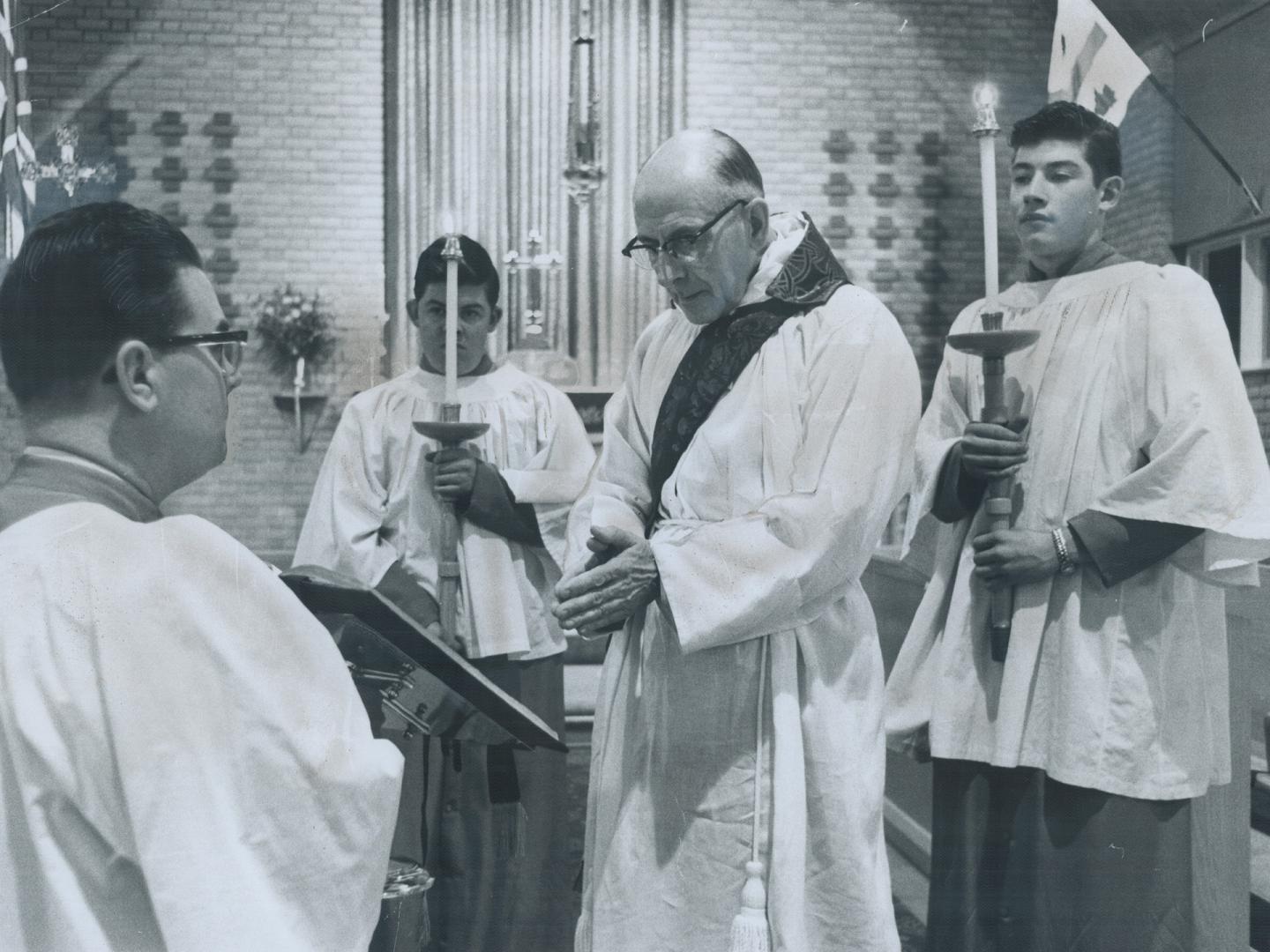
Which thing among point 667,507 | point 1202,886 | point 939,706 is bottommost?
point 1202,886

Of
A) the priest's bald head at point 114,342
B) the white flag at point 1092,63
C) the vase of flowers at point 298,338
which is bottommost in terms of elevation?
the priest's bald head at point 114,342

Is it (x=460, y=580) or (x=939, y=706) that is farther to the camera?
(x=460, y=580)

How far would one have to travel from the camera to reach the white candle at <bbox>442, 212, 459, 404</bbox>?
2.61m

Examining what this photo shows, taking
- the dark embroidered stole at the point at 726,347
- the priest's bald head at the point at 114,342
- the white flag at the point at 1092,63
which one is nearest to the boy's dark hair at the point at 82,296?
the priest's bald head at the point at 114,342

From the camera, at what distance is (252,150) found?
2.85 metres

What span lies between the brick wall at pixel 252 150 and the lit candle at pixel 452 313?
0.78ft

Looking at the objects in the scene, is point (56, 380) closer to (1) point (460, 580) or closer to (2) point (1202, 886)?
(1) point (460, 580)

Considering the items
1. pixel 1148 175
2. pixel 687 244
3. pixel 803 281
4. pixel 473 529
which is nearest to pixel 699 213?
pixel 687 244

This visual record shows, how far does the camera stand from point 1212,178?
2898 mm

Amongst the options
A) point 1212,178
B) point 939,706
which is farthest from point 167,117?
point 1212,178

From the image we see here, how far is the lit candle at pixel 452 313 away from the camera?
262cm

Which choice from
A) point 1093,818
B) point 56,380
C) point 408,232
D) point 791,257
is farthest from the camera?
point 408,232

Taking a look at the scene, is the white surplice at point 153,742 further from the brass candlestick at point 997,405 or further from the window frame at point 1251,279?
the window frame at point 1251,279

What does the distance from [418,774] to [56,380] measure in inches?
76.2
